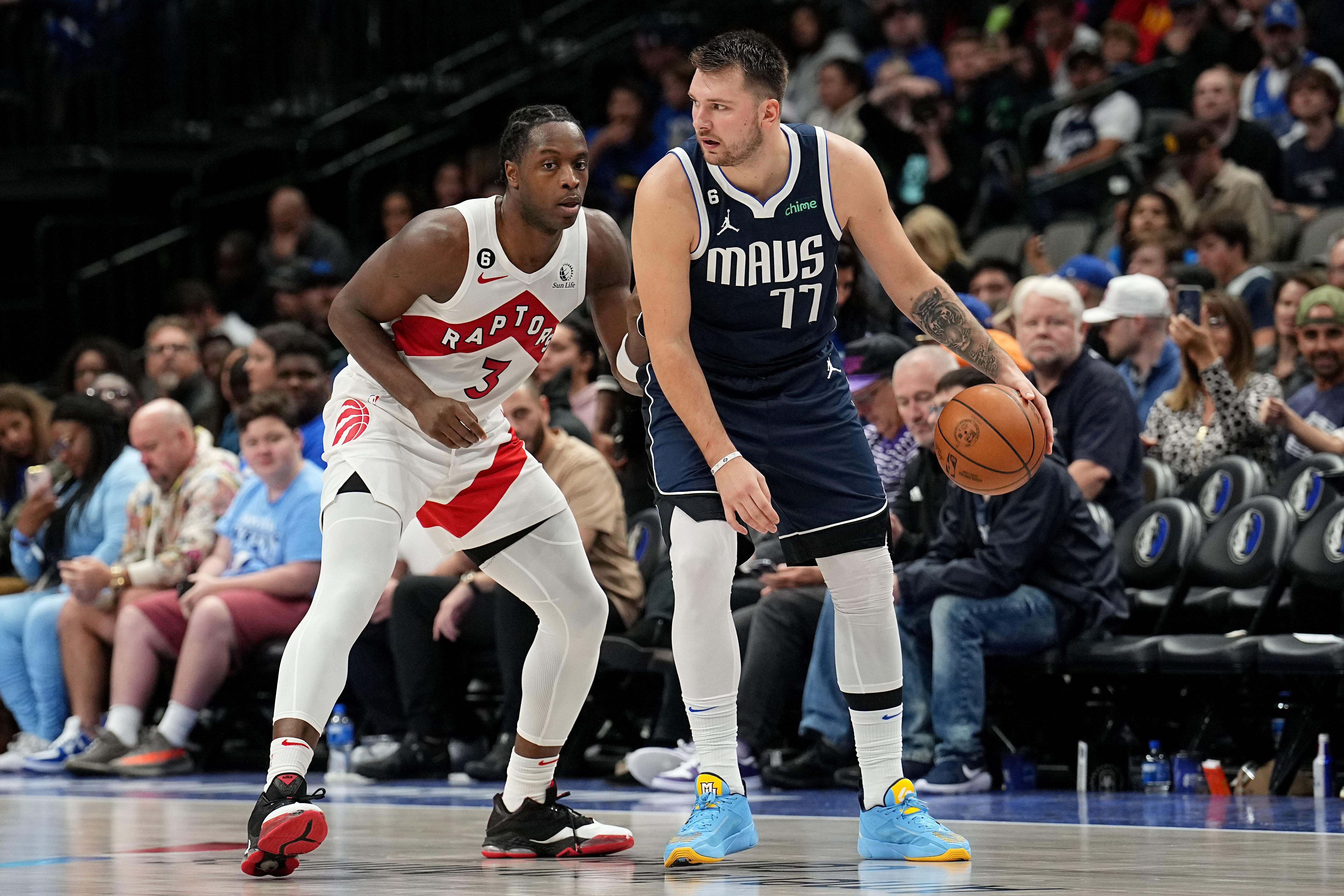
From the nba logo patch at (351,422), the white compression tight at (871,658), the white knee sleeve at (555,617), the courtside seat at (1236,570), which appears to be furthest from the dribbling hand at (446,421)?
the courtside seat at (1236,570)

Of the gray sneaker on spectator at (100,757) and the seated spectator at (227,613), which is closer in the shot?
the gray sneaker on spectator at (100,757)

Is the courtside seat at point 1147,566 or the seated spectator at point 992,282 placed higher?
the seated spectator at point 992,282

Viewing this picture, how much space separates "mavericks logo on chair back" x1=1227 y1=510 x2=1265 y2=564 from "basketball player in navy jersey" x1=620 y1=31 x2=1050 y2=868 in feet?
7.51

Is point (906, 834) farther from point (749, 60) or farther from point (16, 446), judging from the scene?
point (16, 446)

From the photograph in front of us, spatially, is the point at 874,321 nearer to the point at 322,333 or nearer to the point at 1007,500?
the point at 1007,500

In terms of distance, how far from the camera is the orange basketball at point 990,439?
182 inches

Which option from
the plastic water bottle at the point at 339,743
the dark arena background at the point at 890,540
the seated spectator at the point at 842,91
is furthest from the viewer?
the seated spectator at the point at 842,91

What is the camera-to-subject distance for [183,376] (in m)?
10.4

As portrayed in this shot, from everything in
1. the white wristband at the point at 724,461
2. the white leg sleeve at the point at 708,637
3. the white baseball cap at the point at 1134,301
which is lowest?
the white leg sleeve at the point at 708,637

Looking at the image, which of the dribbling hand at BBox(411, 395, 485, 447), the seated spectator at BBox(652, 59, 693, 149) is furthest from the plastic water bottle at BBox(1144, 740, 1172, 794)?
the seated spectator at BBox(652, 59, 693, 149)

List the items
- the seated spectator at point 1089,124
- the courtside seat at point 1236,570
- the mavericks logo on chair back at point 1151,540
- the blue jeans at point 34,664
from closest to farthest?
the courtside seat at point 1236,570, the mavericks logo on chair back at point 1151,540, the blue jeans at point 34,664, the seated spectator at point 1089,124

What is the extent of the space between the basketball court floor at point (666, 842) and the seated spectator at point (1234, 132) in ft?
15.8

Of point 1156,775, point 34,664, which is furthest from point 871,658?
point 34,664

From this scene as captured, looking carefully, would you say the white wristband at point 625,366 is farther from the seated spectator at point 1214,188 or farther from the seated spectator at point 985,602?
the seated spectator at point 1214,188
